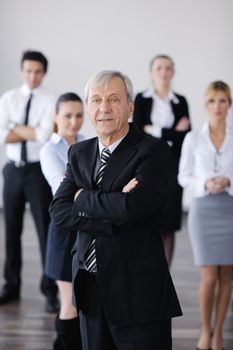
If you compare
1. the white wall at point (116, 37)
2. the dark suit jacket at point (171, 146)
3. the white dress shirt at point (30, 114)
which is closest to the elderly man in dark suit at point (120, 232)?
the white dress shirt at point (30, 114)

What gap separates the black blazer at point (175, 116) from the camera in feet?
17.3

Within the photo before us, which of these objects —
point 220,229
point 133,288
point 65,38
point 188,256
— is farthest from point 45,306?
point 65,38

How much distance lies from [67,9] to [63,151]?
5.33 meters

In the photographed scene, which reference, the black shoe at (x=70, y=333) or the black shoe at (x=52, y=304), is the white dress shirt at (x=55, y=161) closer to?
the black shoe at (x=70, y=333)

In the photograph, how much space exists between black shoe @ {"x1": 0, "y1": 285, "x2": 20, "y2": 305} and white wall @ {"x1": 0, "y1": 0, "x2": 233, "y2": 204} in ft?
13.2

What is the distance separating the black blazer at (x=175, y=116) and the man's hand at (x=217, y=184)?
48.5 inches

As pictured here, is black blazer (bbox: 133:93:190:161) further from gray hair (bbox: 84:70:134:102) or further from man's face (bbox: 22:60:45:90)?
gray hair (bbox: 84:70:134:102)

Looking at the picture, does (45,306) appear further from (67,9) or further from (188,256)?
(67,9)

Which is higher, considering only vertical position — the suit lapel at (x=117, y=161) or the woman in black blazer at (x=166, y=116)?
the suit lapel at (x=117, y=161)

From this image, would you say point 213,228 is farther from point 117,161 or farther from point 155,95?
point 117,161

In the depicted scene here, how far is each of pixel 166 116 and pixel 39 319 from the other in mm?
1888

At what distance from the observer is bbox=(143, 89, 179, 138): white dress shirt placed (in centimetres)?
540

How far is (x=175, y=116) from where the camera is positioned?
17.8 ft

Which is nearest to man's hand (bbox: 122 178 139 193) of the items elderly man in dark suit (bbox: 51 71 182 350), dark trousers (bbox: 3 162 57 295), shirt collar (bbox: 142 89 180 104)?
elderly man in dark suit (bbox: 51 71 182 350)
